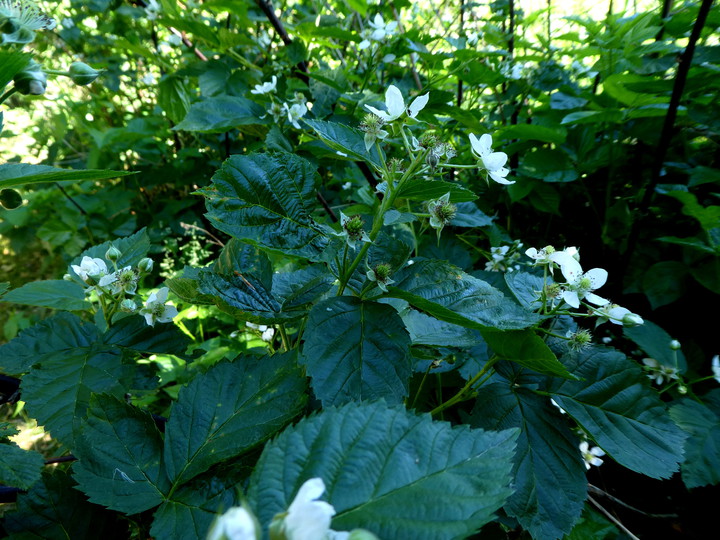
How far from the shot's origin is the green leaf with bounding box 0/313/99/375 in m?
→ 0.83

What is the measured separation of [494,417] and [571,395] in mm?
180

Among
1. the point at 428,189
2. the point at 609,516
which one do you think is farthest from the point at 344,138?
the point at 609,516

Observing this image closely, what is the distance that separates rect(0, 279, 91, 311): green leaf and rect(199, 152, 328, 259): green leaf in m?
0.52

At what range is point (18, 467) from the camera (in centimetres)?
58

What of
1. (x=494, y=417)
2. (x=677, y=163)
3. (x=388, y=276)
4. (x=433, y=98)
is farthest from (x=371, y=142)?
A: (x=677, y=163)

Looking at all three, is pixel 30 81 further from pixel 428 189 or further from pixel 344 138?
pixel 428 189

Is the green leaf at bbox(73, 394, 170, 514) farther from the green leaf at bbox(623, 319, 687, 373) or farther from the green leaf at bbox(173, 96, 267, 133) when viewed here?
the green leaf at bbox(623, 319, 687, 373)

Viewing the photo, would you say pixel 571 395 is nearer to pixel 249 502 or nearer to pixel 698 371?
pixel 249 502

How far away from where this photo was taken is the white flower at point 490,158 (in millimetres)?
807

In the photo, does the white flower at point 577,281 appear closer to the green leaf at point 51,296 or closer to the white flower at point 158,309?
the white flower at point 158,309

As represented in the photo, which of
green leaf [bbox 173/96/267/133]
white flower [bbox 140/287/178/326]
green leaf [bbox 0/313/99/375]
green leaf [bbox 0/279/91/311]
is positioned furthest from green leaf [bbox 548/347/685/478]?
green leaf [bbox 173/96/267/133]

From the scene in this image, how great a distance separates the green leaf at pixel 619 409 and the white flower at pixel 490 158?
0.40 m

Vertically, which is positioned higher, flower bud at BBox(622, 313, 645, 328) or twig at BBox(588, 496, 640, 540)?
flower bud at BBox(622, 313, 645, 328)

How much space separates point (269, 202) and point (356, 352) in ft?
0.99
